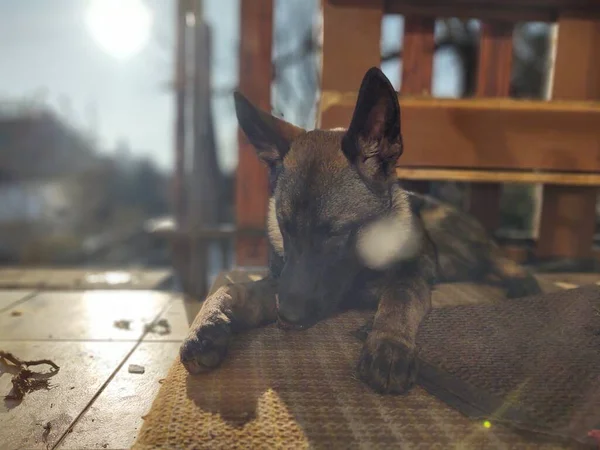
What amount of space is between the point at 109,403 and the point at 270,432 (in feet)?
2.34

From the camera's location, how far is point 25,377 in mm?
1951

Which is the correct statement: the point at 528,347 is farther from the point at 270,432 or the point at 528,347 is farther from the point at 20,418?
the point at 20,418

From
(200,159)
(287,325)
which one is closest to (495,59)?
(200,159)

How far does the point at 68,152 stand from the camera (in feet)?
62.2

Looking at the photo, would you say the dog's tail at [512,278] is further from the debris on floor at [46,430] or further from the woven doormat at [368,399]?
the debris on floor at [46,430]

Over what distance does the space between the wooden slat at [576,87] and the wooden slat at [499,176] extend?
18cm

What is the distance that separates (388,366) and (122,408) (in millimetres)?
961

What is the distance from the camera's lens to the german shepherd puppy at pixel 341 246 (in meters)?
1.74

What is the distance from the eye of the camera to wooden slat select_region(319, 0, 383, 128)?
10.4 feet

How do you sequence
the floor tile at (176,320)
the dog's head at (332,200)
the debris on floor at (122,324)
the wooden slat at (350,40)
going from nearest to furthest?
the dog's head at (332,200) → the floor tile at (176,320) → the debris on floor at (122,324) → the wooden slat at (350,40)

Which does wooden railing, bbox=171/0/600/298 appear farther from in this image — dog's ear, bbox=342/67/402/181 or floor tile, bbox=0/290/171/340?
floor tile, bbox=0/290/171/340

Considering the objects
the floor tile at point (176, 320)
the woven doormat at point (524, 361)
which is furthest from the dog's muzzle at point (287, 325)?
the floor tile at point (176, 320)

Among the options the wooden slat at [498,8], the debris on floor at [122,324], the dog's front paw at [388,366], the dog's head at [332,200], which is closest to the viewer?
the dog's front paw at [388,366]

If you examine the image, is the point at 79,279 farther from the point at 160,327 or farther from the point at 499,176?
the point at 499,176
